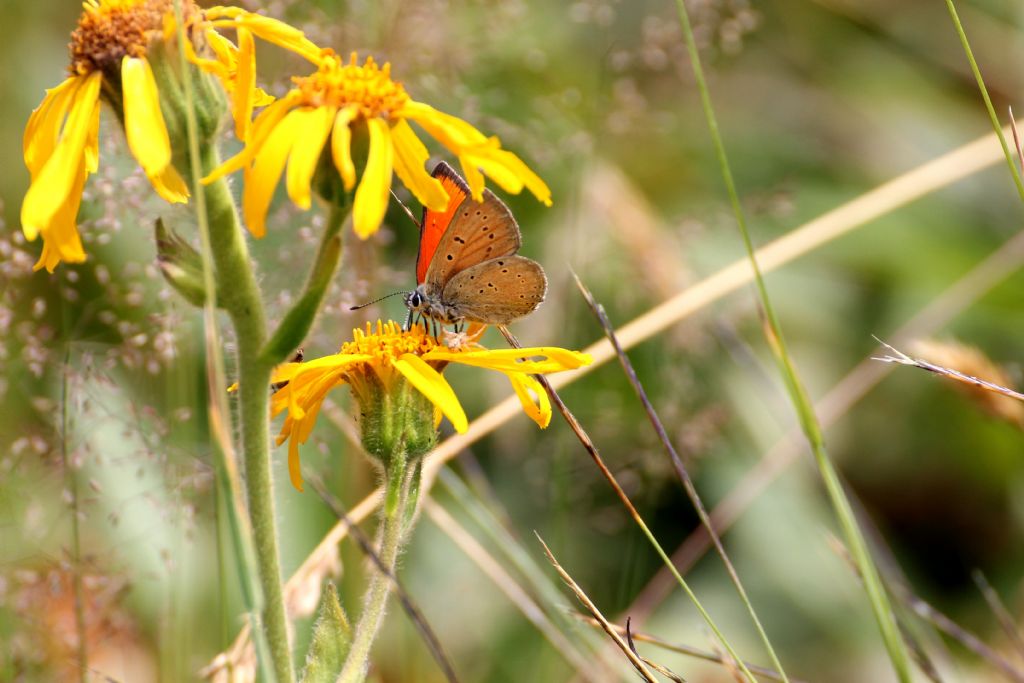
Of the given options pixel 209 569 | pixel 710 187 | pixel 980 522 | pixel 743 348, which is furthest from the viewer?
pixel 710 187

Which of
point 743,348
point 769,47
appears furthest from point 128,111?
point 769,47

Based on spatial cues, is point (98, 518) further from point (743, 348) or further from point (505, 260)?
point (743, 348)

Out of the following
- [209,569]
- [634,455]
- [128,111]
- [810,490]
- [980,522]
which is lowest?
[980,522]

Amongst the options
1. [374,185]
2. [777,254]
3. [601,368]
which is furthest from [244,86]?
[601,368]

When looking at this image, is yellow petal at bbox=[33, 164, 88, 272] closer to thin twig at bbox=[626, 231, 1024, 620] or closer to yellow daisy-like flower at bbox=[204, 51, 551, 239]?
yellow daisy-like flower at bbox=[204, 51, 551, 239]

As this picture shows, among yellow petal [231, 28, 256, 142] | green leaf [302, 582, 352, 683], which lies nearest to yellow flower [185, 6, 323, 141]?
yellow petal [231, 28, 256, 142]

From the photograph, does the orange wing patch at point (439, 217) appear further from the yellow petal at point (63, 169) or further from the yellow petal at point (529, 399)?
the yellow petal at point (63, 169)

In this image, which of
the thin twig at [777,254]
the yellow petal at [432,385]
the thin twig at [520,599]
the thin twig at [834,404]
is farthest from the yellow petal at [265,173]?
the thin twig at [834,404]
